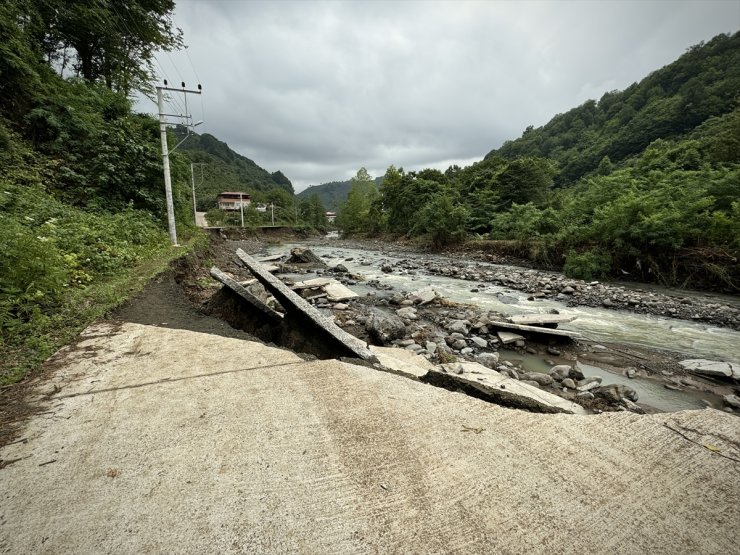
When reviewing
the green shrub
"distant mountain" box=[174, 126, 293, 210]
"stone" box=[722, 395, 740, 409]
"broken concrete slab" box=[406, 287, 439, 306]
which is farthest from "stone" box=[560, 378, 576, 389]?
"distant mountain" box=[174, 126, 293, 210]

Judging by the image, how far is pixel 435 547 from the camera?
113cm

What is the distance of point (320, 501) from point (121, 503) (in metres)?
0.89

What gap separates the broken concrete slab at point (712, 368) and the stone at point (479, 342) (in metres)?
3.19

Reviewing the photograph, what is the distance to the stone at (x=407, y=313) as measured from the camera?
277 inches

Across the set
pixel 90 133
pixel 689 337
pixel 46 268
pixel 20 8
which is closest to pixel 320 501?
pixel 46 268

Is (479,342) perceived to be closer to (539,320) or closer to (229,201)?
(539,320)

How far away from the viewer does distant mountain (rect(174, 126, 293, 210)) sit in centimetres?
5964

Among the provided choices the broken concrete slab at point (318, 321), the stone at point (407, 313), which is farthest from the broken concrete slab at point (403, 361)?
the stone at point (407, 313)

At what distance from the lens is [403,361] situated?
3.76 meters

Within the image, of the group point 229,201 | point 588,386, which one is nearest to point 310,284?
point 588,386

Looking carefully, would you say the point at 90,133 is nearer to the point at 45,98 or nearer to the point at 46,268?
the point at 45,98

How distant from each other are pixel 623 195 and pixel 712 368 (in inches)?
437

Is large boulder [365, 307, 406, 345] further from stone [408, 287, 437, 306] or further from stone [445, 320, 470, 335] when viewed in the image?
stone [408, 287, 437, 306]

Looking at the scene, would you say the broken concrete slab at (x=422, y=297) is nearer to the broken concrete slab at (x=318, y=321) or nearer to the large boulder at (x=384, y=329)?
the large boulder at (x=384, y=329)
